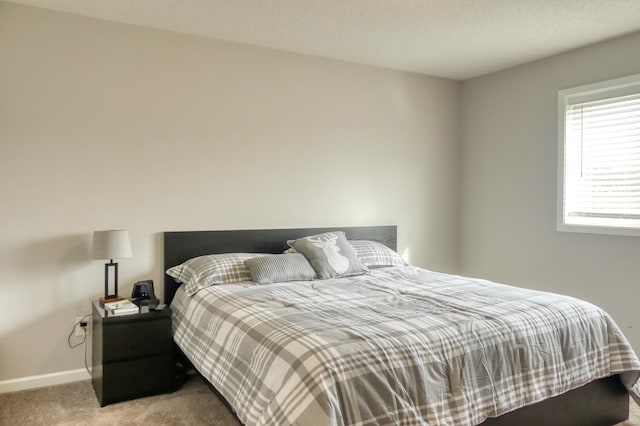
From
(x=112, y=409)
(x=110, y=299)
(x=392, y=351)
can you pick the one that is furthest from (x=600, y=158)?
(x=112, y=409)

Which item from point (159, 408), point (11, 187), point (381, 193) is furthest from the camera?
point (381, 193)

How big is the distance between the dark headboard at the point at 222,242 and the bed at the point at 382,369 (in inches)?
14.7

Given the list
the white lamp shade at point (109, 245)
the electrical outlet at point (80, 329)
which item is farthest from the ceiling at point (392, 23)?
the electrical outlet at point (80, 329)

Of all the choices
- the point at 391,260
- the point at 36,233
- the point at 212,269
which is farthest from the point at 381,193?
the point at 36,233

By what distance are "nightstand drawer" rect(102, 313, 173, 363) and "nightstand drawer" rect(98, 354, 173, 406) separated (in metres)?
0.04

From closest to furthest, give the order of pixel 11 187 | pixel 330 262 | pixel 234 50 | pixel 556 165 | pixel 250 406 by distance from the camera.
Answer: pixel 250 406
pixel 11 187
pixel 330 262
pixel 234 50
pixel 556 165

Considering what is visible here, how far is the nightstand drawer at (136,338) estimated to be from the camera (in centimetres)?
266

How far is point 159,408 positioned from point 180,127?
1.85 meters

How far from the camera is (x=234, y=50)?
3547 mm

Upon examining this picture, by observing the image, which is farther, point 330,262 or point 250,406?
point 330,262

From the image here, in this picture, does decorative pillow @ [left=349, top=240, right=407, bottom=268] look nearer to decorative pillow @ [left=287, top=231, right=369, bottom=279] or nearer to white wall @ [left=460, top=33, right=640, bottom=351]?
decorative pillow @ [left=287, top=231, right=369, bottom=279]

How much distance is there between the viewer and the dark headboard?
3314 mm

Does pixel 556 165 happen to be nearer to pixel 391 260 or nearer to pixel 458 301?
pixel 391 260

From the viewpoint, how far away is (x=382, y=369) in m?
1.72
